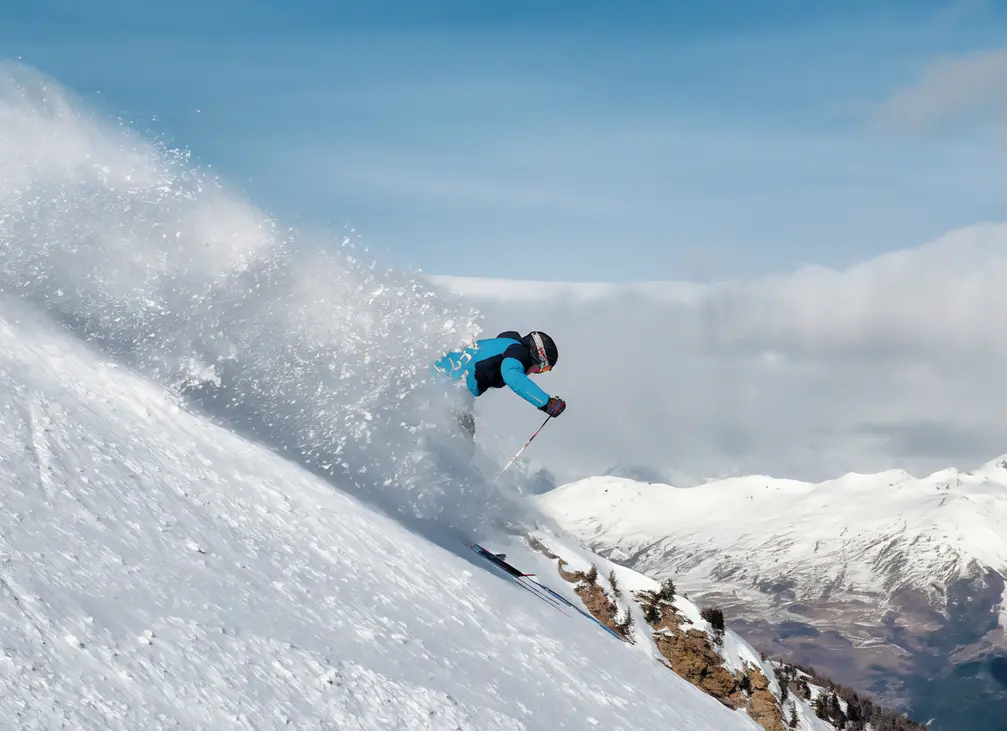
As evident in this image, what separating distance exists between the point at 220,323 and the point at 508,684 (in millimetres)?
6476

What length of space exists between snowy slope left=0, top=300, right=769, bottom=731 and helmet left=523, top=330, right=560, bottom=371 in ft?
12.4

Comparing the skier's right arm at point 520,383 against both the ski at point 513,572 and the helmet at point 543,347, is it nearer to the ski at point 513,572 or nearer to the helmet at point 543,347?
the helmet at point 543,347

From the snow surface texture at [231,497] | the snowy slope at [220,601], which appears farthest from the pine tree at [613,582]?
the snowy slope at [220,601]

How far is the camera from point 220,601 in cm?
768

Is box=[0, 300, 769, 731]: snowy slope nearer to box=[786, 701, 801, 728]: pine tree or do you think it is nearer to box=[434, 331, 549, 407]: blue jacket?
box=[434, 331, 549, 407]: blue jacket

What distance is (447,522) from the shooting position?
1558 centimetres

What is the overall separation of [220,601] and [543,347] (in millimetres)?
8891

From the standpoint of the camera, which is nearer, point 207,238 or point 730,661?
point 207,238

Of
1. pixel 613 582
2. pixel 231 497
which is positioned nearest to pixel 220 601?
pixel 231 497

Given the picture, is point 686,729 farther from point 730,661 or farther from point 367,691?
point 730,661

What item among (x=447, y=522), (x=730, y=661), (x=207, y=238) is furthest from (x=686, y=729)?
(x=730, y=661)

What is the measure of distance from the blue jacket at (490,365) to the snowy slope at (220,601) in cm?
325

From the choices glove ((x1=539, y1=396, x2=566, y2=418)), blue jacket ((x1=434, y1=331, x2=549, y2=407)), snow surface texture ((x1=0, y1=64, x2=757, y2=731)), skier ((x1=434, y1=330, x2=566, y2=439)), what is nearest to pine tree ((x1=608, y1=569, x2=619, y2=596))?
snow surface texture ((x1=0, y1=64, x2=757, y2=731))

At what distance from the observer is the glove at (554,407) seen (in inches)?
602
